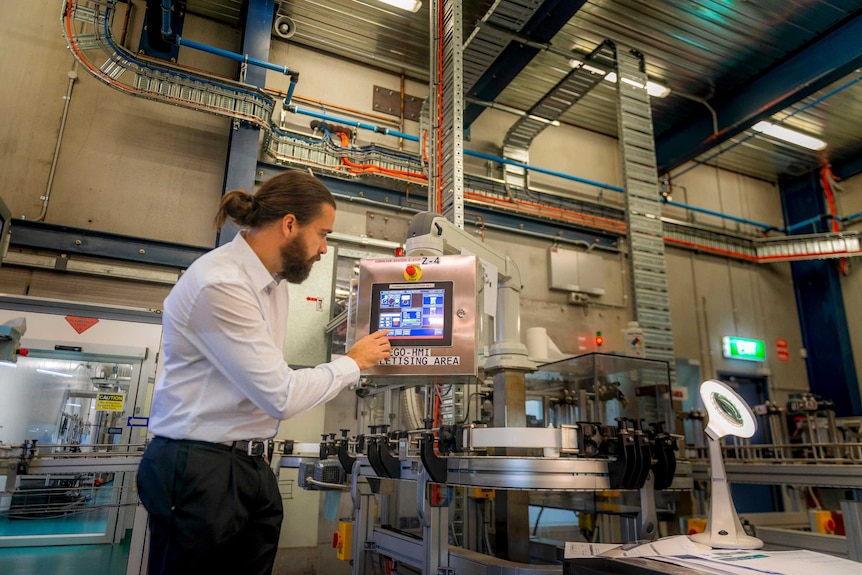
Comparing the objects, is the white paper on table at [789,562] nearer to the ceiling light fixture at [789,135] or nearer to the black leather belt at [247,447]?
the black leather belt at [247,447]

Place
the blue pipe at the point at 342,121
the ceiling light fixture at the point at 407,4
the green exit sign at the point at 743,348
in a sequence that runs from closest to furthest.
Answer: the ceiling light fixture at the point at 407,4 < the blue pipe at the point at 342,121 < the green exit sign at the point at 743,348

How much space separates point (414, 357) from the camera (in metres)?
1.68

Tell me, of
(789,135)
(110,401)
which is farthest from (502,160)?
(110,401)

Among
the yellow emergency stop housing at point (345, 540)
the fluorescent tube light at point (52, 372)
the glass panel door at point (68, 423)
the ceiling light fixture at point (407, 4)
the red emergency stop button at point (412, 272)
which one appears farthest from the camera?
the ceiling light fixture at point (407, 4)

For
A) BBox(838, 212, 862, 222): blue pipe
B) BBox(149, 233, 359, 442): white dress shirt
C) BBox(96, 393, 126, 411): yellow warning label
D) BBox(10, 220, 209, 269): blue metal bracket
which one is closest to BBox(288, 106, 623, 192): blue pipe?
BBox(10, 220, 209, 269): blue metal bracket

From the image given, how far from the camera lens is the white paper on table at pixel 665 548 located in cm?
98

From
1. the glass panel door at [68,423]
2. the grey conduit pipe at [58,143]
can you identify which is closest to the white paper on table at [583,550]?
the glass panel door at [68,423]

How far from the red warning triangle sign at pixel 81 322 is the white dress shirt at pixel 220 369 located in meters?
3.43

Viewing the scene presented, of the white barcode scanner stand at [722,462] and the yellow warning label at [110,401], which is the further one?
the yellow warning label at [110,401]

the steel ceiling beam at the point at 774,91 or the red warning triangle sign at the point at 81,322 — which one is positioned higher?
the steel ceiling beam at the point at 774,91

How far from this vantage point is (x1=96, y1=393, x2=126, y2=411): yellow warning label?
3966mm

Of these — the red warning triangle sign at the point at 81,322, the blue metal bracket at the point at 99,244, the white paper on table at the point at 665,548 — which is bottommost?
the white paper on table at the point at 665,548

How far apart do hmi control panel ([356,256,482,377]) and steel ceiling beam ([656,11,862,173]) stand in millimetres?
4782

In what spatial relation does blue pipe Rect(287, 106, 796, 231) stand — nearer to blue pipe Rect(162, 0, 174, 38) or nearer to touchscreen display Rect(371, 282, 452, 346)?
blue pipe Rect(162, 0, 174, 38)
